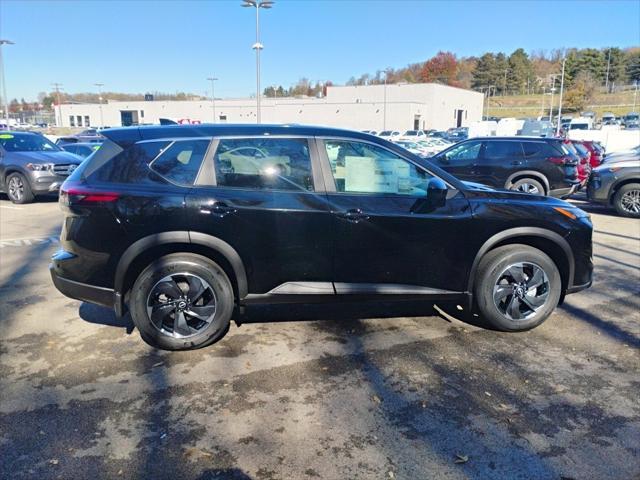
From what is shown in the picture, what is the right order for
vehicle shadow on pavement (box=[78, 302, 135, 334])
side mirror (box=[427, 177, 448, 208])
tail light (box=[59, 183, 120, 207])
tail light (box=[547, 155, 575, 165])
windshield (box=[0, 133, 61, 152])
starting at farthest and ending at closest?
windshield (box=[0, 133, 61, 152]) < tail light (box=[547, 155, 575, 165]) < vehicle shadow on pavement (box=[78, 302, 135, 334]) < side mirror (box=[427, 177, 448, 208]) < tail light (box=[59, 183, 120, 207])

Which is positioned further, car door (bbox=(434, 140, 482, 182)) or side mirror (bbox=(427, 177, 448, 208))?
car door (bbox=(434, 140, 482, 182))

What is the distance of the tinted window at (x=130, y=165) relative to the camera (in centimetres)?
411

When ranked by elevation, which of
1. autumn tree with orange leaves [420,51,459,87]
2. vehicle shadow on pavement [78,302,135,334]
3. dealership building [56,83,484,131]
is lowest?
vehicle shadow on pavement [78,302,135,334]

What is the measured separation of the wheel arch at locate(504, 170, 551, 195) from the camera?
39.4 ft

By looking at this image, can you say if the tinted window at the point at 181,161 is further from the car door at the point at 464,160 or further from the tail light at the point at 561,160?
the tail light at the point at 561,160

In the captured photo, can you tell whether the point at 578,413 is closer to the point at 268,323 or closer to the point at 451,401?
the point at 451,401

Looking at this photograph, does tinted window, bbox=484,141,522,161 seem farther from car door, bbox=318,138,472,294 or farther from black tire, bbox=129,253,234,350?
black tire, bbox=129,253,234,350

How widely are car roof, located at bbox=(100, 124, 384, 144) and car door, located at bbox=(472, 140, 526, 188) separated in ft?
28.5

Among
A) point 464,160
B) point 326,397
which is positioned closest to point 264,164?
point 326,397

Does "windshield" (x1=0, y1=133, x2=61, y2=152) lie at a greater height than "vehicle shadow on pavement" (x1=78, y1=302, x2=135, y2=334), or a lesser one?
greater

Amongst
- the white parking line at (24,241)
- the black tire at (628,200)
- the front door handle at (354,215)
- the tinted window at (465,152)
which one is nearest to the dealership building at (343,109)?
the tinted window at (465,152)

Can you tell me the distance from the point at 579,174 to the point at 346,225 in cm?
1014

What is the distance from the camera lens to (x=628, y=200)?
11352mm

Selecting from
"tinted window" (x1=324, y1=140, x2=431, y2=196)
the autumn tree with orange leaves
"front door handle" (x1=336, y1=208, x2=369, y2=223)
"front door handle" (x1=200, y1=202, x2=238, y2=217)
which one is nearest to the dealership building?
the autumn tree with orange leaves
